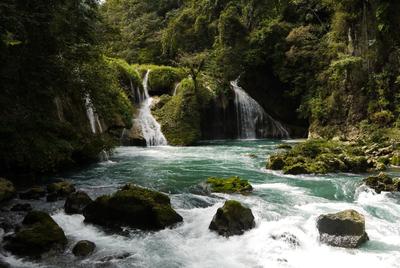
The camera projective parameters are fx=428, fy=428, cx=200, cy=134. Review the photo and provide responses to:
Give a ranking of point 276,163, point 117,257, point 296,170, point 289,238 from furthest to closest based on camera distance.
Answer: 1. point 276,163
2. point 296,170
3. point 289,238
4. point 117,257

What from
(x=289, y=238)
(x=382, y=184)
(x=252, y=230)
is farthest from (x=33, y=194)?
(x=382, y=184)

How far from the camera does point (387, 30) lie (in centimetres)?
2370

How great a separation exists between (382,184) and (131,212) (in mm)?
7798

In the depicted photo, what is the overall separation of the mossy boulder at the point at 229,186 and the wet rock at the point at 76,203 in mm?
3910

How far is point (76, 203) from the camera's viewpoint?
35.1 ft

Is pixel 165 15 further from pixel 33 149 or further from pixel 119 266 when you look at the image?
pixel 119 266

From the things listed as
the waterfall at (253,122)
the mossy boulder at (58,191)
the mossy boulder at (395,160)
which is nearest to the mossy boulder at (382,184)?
the mossy boulder at (395,160)

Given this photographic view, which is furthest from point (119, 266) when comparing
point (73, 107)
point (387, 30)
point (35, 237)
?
point (387, 30)

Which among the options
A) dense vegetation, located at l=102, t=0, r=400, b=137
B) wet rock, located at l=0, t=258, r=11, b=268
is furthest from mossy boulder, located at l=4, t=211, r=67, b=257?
dense vegetation, located at l=102, t=0, r=400, b=137

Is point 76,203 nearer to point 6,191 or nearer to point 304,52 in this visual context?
point 6,191

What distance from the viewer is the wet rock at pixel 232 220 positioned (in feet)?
30.6

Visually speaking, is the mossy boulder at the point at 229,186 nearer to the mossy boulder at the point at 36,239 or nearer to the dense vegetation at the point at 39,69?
the dense vegetation at the point at 39,69

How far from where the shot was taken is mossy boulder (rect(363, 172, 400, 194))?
1287 centimetres

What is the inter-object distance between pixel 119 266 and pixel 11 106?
477 centimetres
